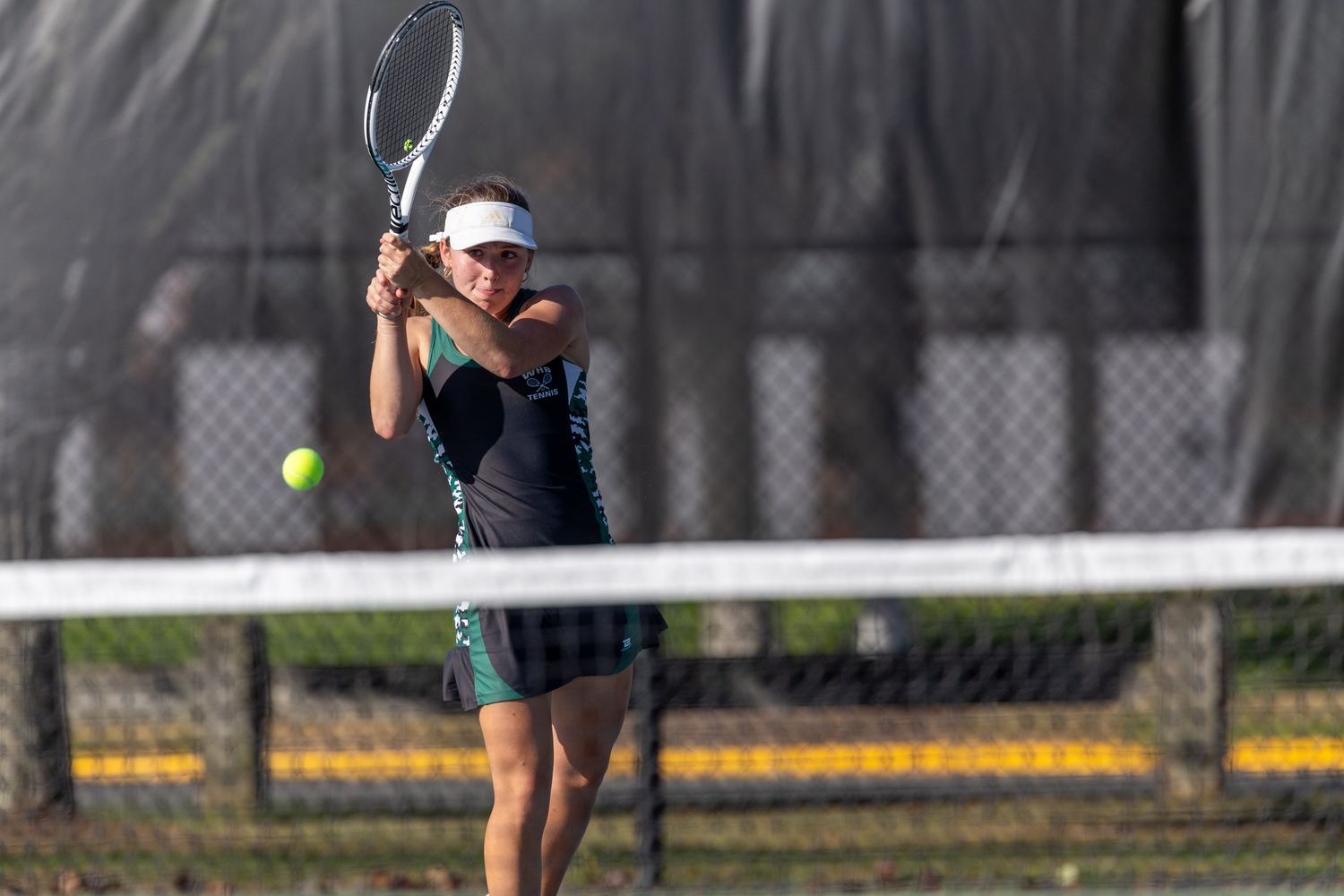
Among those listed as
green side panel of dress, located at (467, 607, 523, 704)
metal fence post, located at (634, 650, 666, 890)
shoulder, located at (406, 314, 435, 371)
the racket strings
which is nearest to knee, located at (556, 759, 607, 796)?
green side panel of dress, located at (467, 607, 523, 704)

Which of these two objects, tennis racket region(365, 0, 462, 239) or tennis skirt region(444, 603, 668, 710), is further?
tennis racket region(365, 0, 462, 239)

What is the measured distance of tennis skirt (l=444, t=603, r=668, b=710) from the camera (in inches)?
89.3

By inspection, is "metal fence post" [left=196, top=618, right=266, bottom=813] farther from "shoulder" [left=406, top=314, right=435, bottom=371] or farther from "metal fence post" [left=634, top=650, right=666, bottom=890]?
"shoulder" [left=406, top=314, right=435, bottom=371]

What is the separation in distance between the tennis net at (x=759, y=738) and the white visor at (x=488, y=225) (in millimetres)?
825

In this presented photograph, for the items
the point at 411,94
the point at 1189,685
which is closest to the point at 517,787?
the point at 411,94

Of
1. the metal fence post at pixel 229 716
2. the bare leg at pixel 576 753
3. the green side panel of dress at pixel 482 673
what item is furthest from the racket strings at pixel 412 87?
the metal fence post at pixel 229 716

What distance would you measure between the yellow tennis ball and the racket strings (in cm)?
64

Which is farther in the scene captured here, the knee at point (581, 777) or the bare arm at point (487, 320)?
the knee at point (581, 777)

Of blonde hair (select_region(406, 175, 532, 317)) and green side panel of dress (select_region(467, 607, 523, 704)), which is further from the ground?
blonde hair (select_region(406, 175, 532, 317))

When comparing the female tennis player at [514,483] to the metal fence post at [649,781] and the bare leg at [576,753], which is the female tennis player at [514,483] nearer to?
the bare leg at [576,753]

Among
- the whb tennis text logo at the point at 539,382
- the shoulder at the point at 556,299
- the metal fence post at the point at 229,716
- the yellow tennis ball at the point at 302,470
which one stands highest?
the shoulder at the point at 556,299

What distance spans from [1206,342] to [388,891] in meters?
2.73

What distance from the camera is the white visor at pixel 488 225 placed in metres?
2.30

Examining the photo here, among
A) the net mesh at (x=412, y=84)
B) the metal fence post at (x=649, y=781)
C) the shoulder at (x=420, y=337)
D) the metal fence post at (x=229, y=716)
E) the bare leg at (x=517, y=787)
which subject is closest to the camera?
the bare leg at (x=517, y=787)
